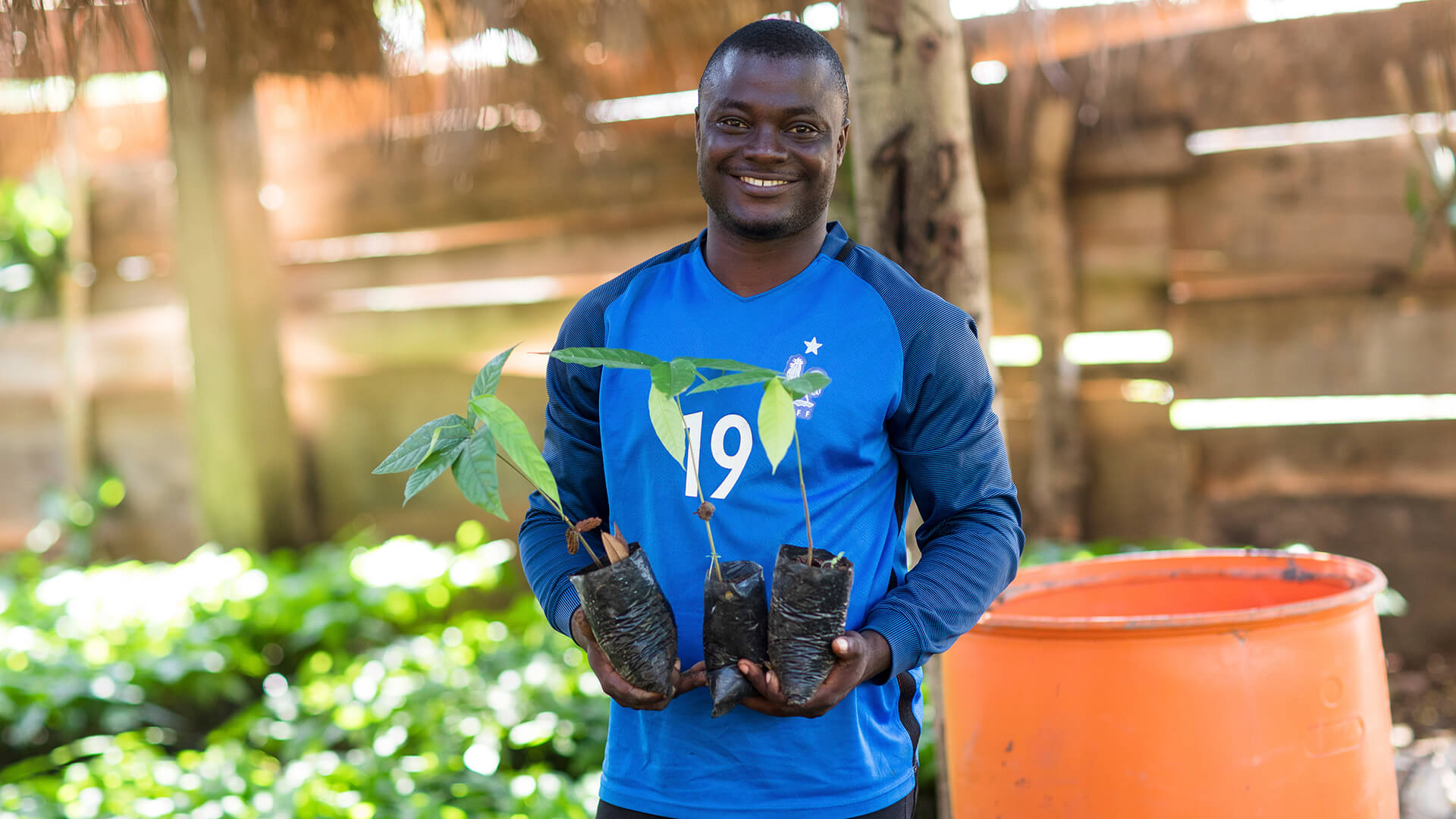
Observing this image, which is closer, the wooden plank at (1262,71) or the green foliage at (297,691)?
the green foliage at (297,691)

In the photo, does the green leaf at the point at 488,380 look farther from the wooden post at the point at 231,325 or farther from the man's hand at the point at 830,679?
the wooden post at the point at 231,325

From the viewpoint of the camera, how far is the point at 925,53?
81.7 inches

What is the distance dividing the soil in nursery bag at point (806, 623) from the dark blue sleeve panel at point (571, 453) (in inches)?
13.3

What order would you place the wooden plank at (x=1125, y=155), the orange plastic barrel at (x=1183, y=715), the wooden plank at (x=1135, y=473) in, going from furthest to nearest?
the wooden plank at (x=1135, y=473)
the wooden plank at (x=1125, y=155)
the orange plastic barrel at (x=1183, y=715)

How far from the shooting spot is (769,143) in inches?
53.4

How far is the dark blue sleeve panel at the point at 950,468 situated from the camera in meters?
1.37

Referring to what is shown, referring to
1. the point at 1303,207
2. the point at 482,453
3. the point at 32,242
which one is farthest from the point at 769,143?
the point at 32,242

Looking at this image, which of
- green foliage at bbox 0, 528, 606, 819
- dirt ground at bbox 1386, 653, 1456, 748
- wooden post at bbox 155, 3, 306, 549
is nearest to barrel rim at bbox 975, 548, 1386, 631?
green foliage at bbox 0, 528, 606, 819

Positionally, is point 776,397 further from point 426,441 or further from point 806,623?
point 426,441

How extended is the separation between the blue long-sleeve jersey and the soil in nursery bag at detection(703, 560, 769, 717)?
0.09 metres

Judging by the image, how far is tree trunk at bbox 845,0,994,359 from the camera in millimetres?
2076

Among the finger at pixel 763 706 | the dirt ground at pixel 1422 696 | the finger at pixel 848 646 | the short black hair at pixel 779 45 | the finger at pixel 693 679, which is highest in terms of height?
the short black hair at pixel 779 45

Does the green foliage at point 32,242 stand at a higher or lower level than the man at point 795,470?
higher

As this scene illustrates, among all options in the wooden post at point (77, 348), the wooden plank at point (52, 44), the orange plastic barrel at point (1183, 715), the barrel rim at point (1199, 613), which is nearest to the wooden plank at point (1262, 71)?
the barrel rim at point (1199, 613)
